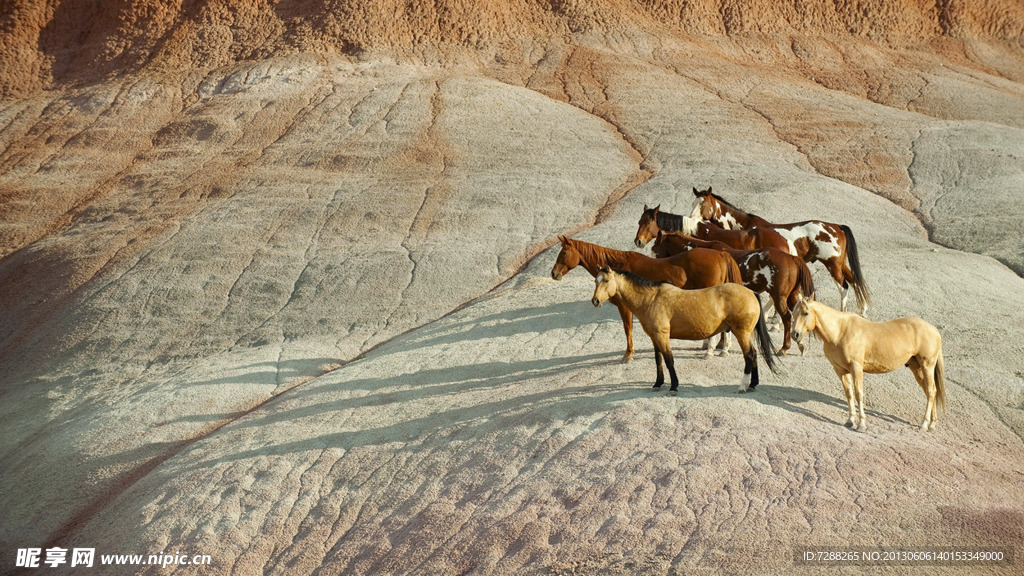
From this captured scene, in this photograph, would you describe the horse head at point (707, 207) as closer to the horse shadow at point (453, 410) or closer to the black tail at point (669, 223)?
the black tail at point (669, 223)

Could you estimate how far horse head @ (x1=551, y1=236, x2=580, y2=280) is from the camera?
15.3 metres

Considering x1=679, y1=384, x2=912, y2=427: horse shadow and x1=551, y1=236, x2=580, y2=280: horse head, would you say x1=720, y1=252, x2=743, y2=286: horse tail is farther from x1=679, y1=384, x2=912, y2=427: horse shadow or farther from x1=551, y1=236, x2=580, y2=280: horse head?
x1=551, y1=236, x2=580, y2=280: horse head

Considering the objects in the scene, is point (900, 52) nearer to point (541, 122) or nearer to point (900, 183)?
point (900, 183)

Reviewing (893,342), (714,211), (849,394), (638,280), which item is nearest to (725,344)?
(638,280)

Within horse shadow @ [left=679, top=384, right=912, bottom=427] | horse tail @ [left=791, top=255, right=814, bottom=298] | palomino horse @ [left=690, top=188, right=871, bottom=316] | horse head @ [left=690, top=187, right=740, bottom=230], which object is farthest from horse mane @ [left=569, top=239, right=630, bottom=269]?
horse shadow @ [left=679, top=384, right=912, bottom=427]

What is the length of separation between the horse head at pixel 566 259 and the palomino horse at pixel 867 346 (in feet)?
15.6

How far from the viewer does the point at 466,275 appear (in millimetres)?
21969

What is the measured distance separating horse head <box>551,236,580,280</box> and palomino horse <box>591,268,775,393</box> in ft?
8.58

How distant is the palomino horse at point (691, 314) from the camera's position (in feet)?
40.3

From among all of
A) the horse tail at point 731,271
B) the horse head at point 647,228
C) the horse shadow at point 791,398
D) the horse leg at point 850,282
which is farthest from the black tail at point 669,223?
the horse shadow at point 791,398

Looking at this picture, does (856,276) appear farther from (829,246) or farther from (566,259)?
(566,259)

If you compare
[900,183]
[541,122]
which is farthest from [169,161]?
[900,183]

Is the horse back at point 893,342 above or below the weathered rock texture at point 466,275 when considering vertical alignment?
above

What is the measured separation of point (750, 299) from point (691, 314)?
2.63 ft
